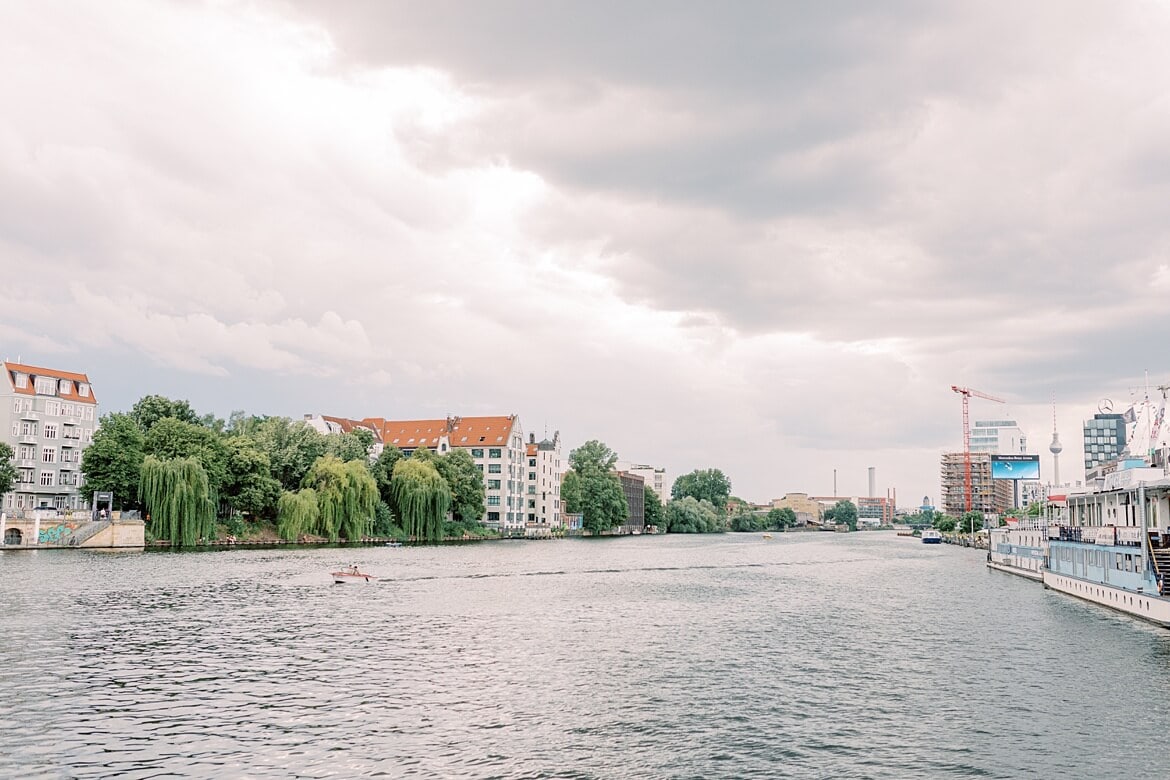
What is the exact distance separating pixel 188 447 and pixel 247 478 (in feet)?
32.9

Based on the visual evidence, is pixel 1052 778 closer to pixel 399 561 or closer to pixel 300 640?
pixel 300 640

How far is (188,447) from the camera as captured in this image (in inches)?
5049

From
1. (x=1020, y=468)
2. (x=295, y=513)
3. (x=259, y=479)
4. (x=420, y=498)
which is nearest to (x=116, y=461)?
(x=259, y=479)

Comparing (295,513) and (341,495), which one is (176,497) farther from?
(341,495)

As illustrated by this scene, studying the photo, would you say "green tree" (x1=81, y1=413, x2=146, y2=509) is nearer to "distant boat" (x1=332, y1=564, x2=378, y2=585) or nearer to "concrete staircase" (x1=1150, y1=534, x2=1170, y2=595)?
"distant boat" (x1=332, y1=564, x2=378, y2=585)

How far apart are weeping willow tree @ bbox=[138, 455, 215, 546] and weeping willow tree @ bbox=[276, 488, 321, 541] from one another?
14.4 metres

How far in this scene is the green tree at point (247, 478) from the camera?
13375cm

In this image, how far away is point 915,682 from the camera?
40219 mm

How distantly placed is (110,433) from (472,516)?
7887cm

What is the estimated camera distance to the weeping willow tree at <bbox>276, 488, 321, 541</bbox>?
137 metres

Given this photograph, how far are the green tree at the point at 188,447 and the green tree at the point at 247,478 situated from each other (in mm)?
1718

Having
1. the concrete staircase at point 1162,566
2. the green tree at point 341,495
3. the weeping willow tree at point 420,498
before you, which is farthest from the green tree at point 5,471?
the concrete staircase at point 1162,566

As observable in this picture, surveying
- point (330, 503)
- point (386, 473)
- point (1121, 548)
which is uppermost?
point (386, 473)

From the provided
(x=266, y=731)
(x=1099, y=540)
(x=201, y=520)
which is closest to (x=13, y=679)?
(x=266, y=731)
